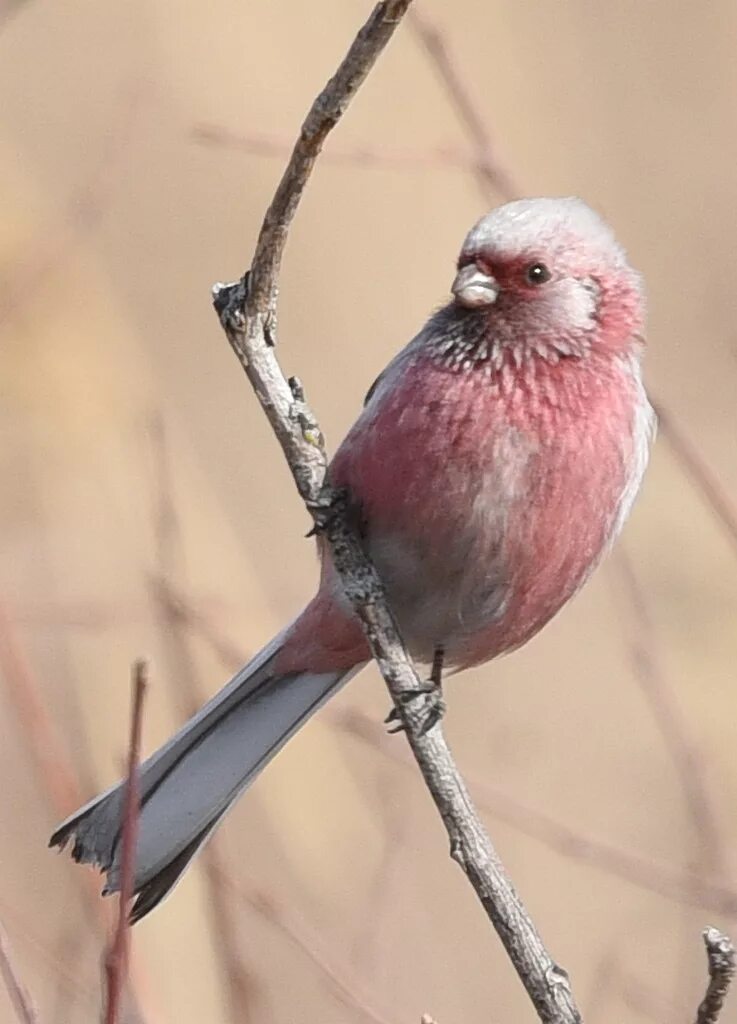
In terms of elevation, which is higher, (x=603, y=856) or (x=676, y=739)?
(x=676, y=739)

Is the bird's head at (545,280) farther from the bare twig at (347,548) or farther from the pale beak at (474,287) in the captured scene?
the bare twig at (347,548)

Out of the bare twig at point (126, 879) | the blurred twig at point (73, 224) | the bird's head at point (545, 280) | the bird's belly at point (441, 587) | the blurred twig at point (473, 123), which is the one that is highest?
the blurred twig at point (73, 224)

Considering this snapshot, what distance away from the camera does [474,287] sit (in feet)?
8.93

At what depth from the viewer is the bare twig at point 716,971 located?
1881 millimetres

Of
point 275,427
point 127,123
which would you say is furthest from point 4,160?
point 275,427

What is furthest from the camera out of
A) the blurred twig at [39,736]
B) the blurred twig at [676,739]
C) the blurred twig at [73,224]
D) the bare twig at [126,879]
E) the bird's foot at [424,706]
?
the blurred twig at [73,224]

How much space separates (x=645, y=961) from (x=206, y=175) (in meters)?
3.13

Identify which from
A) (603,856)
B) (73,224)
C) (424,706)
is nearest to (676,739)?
(603,856)

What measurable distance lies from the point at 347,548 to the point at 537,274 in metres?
0.58

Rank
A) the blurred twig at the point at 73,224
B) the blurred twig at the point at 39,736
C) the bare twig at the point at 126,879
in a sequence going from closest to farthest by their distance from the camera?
the bare twig at the point at 126,879 → the blurred twig at the point at 39,736 → the blurred twig at the point at 73,224

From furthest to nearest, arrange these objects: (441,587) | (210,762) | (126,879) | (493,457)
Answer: (210,762), (441,587), (493,457), (126,879)

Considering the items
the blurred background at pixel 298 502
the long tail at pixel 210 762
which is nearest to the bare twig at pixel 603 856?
the blurred background at pixel 298 502

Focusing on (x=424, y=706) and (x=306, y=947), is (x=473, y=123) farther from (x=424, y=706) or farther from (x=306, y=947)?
(x=306, y=947)

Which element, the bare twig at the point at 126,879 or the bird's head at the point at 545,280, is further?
the bird's head at the point at 545,280
